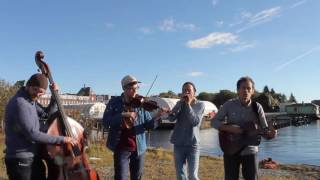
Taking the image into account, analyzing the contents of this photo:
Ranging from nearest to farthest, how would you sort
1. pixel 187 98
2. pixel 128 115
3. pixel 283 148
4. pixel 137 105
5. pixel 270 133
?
pixel 270 133, pixel 128 115, pixel 137 105, pixel 187 98, pixel 283 148

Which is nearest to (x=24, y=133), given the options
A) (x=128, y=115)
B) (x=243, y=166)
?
(x=128, y=115)

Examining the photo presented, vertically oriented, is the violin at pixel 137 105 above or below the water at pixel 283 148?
above

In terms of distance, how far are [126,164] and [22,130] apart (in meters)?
1.71

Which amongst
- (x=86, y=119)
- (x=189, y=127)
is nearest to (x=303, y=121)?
(x=86, y=119)

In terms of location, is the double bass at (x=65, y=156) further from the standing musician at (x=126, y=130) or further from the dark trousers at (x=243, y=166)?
the dark trousers at (x=243, y=166)

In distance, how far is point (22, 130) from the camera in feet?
16.5

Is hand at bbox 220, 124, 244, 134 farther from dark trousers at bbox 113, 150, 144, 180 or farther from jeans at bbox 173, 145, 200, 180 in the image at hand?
dark trousers at bbox 113, 150, 144, 180

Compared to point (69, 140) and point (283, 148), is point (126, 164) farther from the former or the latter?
point (283, 148)

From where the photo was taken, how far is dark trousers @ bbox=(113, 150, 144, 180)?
20.2 ft

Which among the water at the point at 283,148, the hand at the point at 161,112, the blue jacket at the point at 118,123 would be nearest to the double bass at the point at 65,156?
the blue jacket at the point at 118,123

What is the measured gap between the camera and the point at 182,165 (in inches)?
273

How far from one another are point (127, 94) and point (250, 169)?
2022 millimetres

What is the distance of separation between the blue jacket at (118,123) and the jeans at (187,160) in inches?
28.4

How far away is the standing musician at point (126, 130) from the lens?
6145 millimetres
